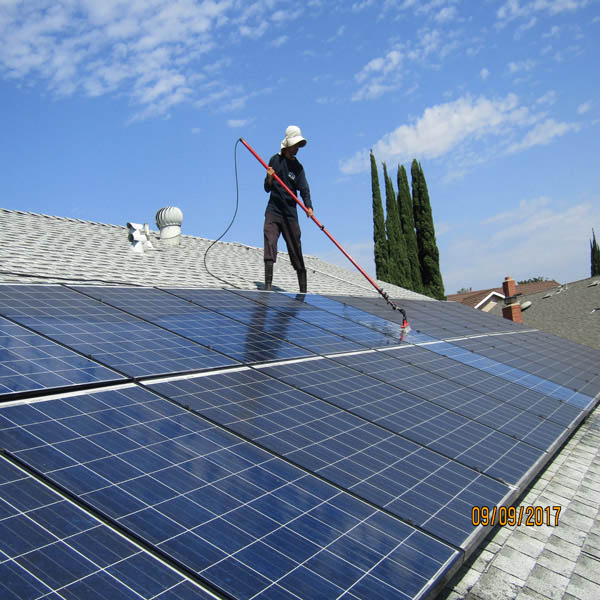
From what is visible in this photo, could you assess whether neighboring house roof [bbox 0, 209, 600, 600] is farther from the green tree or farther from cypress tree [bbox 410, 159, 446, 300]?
the green tree

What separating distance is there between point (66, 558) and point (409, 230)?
46.1 metres

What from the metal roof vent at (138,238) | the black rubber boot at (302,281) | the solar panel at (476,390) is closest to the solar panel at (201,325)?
the solar panel at (476,390)

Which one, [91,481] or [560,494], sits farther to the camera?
[560,494]

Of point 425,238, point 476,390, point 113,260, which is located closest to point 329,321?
point 476,390

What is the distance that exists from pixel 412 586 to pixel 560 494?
10.6 ft

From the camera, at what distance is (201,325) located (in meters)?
6.58

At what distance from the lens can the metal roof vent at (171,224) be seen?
16.5 metres

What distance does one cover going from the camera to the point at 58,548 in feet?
7.55

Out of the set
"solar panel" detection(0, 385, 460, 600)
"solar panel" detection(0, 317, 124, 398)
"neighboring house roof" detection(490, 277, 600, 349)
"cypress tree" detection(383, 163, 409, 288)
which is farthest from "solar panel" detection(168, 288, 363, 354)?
"cypress tree" detection(383, 163, 409, 288)

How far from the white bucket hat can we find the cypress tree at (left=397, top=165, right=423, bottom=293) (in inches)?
1395

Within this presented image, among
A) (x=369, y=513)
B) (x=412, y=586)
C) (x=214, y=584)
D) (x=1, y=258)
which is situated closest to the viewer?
(x=214, y=584)

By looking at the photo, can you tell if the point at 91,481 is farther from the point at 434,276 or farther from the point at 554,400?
the point at 434,276

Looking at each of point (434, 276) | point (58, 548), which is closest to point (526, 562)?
point (58, 548)
